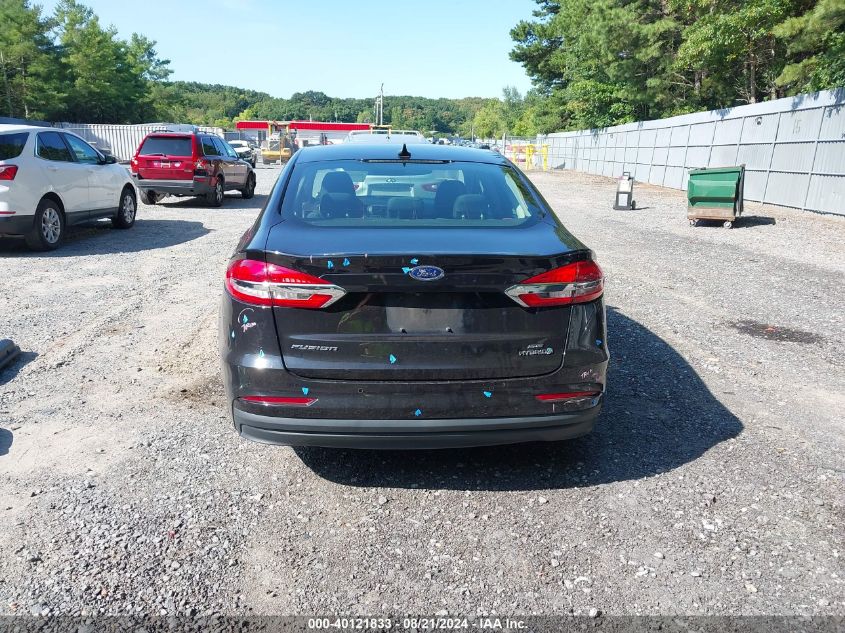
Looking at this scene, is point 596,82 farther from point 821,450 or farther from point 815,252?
point 821,450

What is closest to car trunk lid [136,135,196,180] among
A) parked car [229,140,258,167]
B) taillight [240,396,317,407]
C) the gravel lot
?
the gravel lot

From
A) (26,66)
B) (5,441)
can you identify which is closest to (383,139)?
(5,441)

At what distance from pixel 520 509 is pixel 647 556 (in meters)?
0.62

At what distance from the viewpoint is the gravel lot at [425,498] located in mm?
2611

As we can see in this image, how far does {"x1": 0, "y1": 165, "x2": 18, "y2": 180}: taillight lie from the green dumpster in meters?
12.3

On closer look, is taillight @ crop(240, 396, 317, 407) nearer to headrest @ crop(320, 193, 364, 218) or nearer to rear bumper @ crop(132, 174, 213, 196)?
headrest @ crop(320, 193, 364, 218)

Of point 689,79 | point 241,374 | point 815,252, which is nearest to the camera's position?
point 241,374

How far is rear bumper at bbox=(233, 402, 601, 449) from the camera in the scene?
9.99ft

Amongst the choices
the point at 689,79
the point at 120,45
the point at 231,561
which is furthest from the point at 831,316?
the point at 120,45

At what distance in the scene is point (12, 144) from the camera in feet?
30.6

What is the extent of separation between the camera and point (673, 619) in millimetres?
2467

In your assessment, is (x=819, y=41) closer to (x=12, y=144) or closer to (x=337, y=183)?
(x=12, y=144)

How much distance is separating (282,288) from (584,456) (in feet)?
6.37

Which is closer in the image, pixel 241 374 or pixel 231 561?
pixel 231 561
